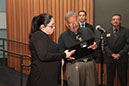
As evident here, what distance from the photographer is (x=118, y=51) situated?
135 inches

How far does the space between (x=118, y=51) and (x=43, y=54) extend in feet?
6.99

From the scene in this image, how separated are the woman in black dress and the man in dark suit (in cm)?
180

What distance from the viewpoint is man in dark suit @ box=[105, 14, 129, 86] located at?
11.2 feet

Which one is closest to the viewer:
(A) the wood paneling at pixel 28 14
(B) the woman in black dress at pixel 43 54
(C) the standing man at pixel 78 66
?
(B) the woman in black dress at pixel 43 54

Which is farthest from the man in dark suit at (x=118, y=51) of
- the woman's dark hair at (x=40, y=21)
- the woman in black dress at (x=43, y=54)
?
the woman's dark hair at (x=40, y=21)

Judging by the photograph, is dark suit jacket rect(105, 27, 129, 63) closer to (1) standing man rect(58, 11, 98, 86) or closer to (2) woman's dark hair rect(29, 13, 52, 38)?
(1) standing man rect(58, 11, 98, 86)

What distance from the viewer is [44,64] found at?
6.34ft

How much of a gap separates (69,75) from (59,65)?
40cm

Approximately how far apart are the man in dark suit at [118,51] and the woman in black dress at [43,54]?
1801 millimetres

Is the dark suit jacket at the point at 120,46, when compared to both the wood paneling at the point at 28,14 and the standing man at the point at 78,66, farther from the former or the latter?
the standing man at the point at 78,66

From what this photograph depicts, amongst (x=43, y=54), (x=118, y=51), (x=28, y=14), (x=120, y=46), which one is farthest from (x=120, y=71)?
(x=28, y=14)

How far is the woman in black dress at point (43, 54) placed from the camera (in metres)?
1.85

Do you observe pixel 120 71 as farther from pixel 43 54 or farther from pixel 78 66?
pixel 43 54

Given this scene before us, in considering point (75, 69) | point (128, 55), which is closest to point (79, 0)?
point (128, 55)
